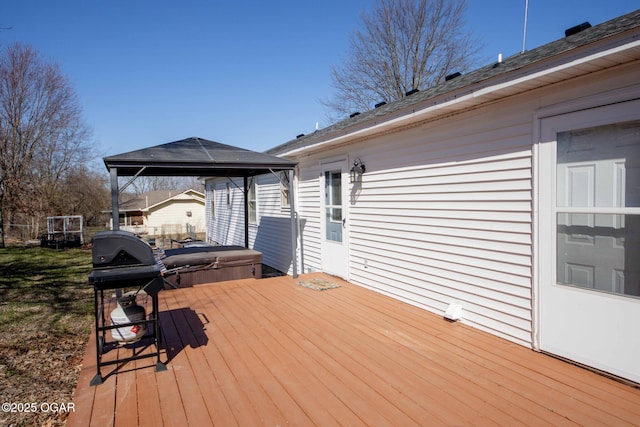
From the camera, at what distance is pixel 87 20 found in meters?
9.05

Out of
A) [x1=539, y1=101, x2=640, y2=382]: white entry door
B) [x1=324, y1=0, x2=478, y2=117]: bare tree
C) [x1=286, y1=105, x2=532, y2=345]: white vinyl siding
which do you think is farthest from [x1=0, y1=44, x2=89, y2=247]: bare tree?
[x1=539, y1=101, x2=640, y2=382]: white entry door

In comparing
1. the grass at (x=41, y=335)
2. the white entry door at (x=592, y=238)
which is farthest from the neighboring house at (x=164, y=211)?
the white entry door at (x=592, y=238)

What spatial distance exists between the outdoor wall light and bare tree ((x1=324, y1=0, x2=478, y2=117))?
12105mm

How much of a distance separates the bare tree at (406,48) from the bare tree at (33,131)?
15899 millimetres

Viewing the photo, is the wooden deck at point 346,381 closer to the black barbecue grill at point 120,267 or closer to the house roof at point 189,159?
the black barbecue grill at point 120,267

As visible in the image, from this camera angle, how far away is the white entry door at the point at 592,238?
250 centimetres

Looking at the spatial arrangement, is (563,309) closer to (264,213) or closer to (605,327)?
(605,327)

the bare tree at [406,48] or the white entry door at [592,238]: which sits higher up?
the bare tree at [406,48]

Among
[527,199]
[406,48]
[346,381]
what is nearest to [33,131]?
[406,48]

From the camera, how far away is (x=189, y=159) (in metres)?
5.45

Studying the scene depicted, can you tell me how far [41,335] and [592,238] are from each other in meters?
6.10

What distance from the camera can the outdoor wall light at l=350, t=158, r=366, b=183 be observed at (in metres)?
5.52

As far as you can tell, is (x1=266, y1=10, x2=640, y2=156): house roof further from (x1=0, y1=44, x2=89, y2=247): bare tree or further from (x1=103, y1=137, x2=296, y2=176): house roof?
(x1=0, y1=44, x2=89, y2=247): bare tree

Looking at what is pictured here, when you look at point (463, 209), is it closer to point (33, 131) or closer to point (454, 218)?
point (454, 218)
